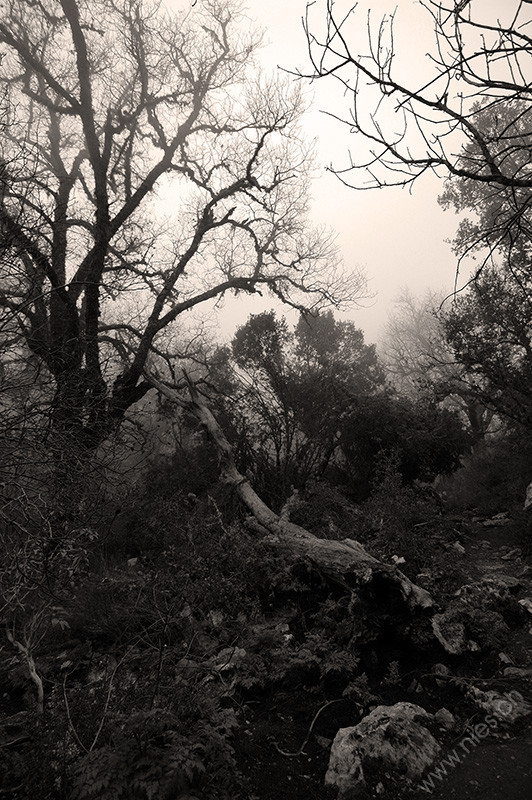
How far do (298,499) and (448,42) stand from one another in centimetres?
851

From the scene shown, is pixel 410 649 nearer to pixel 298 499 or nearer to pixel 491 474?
pixel 298 499

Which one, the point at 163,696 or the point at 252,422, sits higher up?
the point at 252,422

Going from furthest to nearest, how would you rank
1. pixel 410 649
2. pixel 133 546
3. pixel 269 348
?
1. pixel 269 348
2. pixel 133 546
3. pixel 410 649

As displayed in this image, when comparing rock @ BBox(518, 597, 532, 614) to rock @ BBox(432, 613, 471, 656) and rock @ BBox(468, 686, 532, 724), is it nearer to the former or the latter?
rock @ BBox(432, 613, 471, 656)

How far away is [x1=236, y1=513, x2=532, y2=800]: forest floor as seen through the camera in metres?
2.74

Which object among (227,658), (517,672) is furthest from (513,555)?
(227,658)

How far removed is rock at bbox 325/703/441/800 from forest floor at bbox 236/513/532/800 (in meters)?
0.09

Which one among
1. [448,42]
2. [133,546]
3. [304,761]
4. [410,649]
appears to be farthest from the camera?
[133,546]

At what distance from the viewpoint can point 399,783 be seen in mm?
2801

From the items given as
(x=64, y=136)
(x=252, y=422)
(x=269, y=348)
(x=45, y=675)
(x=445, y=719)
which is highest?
(x=64, y=136)

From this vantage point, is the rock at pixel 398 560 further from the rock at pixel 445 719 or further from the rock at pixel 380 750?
the rock at pixel 380 750

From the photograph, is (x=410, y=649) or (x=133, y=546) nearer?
(x=410, y=649)

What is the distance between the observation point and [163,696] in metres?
3.34

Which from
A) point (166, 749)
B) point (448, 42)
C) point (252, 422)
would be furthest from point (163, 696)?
point (252, 422)
